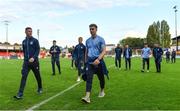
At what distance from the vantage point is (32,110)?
1050cm

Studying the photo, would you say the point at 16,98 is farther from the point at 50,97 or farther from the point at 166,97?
the point at 166,97

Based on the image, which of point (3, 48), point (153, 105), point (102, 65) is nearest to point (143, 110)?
point (153, 105)

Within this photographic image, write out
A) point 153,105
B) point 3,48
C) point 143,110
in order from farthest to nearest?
point 3,48
point 153,105
point 143,110

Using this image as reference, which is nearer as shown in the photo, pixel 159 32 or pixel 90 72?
pixel 90 72

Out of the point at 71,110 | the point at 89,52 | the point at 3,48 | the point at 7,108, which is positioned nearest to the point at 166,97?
the point at 89,52

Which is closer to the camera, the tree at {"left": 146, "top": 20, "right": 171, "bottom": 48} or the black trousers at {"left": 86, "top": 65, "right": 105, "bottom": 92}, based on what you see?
the black trousers at {"left": 86, "top": 65, "right": 105, "bottom": 92}

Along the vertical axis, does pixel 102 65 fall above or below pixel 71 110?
above

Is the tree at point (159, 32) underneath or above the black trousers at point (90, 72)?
above

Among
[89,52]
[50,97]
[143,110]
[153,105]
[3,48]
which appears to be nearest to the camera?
[143,110]

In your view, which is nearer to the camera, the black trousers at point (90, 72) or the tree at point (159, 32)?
the black trousers at point (90, 72)

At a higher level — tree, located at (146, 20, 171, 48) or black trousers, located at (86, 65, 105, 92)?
tree, located at (146, 20, 171, 48)

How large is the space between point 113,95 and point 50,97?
182 cm

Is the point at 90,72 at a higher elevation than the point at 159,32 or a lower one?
lower

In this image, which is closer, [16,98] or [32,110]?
[32,110]
